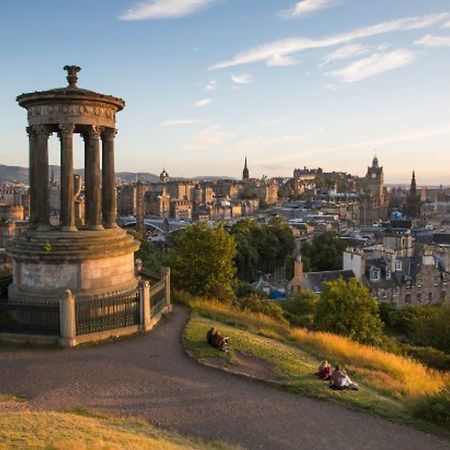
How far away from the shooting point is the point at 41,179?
1794cm

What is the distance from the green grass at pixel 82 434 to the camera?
28.1 ft

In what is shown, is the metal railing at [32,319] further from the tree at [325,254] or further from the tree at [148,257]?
the tree at [325,254]

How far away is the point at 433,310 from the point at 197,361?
31.2 meters

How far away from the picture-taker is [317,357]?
1702 centimetres

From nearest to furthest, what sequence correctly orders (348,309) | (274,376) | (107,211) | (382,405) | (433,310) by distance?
(382,405)
(274,376)
(107,211)
(348,309)
(433,310)

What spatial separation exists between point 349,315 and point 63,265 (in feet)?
56.5

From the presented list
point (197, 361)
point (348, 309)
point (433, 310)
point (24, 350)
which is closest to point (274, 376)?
point (197, 361)

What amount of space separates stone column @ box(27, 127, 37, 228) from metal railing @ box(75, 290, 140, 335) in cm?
402

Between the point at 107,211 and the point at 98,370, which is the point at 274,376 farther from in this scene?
the point at 107,211

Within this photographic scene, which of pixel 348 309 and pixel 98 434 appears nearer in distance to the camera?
pixel 98 434

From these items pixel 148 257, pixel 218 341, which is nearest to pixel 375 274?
pixel 148 257

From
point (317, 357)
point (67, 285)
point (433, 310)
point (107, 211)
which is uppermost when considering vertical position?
point (107, 211)

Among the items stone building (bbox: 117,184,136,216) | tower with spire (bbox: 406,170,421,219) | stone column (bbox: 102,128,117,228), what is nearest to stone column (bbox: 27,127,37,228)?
stone column (bbox: 102,128,117,228)

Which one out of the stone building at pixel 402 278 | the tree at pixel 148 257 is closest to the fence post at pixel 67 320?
the tree at pixel 148 257
